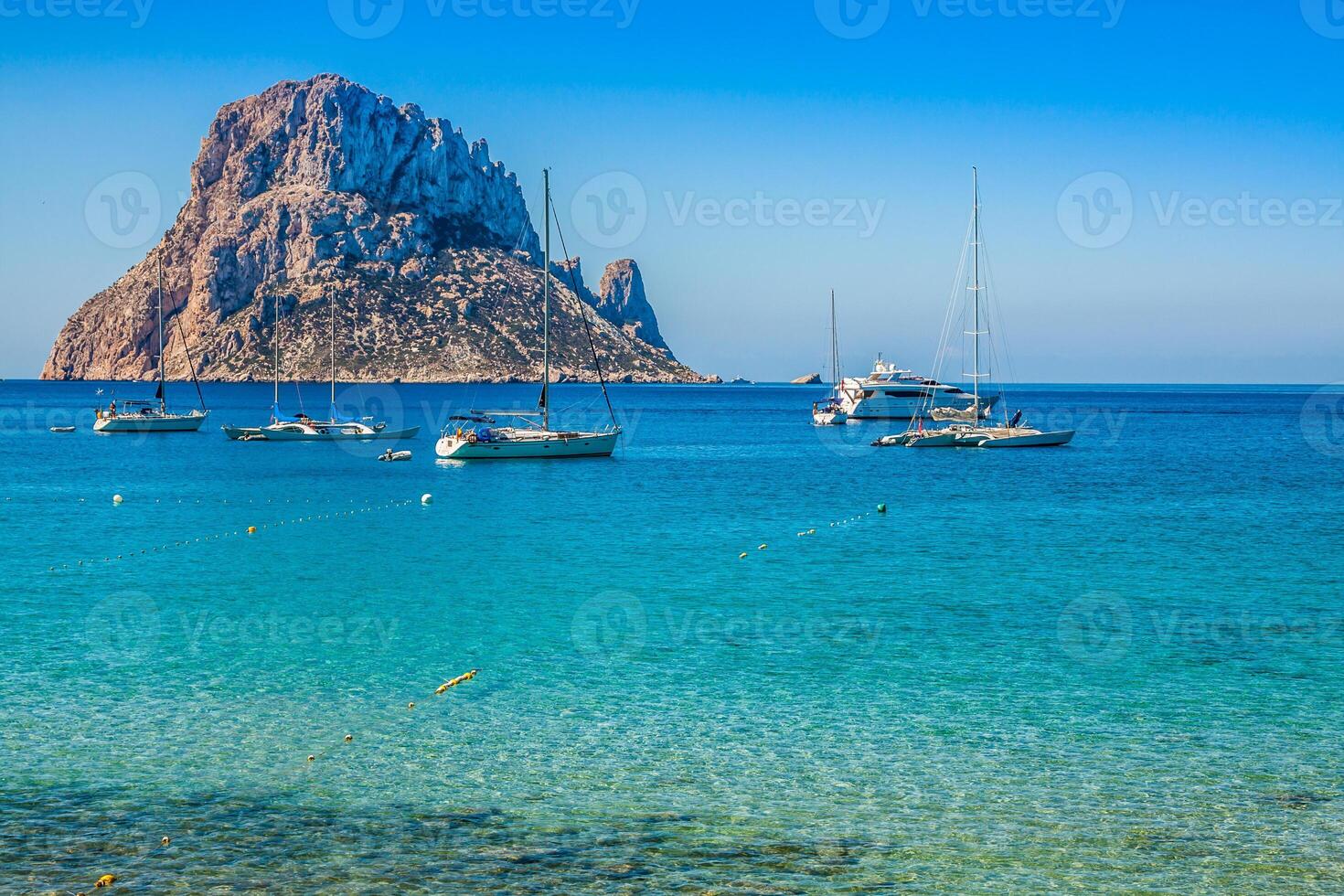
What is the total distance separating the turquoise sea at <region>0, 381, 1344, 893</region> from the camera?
1155cm

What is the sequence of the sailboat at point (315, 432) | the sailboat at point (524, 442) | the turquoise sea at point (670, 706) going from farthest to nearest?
the sailboat at point (315, 432)
the sailboat at point (524, 442)
the turquoise sea at point (670, 706)

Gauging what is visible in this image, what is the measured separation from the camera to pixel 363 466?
67.0 meters

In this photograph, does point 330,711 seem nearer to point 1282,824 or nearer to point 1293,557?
point 1282,824

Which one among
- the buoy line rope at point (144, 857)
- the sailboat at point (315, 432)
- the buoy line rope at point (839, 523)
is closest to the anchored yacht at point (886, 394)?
the sailboat at point (315, 432)

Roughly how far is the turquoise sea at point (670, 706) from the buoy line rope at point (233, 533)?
24cm

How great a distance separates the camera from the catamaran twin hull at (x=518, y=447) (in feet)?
219

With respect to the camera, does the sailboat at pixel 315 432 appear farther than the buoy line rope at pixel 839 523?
Yes

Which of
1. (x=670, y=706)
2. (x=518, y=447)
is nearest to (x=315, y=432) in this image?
(x=518, y=447)

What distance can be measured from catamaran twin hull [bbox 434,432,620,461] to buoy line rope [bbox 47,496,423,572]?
58.3ft

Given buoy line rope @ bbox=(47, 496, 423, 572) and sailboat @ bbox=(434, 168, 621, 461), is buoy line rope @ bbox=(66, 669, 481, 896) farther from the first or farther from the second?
sailboat @ bbox=(434, 168, 621, 461)

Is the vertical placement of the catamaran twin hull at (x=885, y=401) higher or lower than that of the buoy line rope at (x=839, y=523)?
higher

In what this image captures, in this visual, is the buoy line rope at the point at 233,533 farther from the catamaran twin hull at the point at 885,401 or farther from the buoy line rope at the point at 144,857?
the catamaran twin hull at the point at 885,401

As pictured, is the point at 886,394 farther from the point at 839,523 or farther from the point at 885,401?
the point at 839,523

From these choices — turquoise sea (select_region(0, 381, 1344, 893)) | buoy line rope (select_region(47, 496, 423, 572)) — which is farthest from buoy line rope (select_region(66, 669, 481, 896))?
buoy line rope (select_region(47, 496, 423, 572))
